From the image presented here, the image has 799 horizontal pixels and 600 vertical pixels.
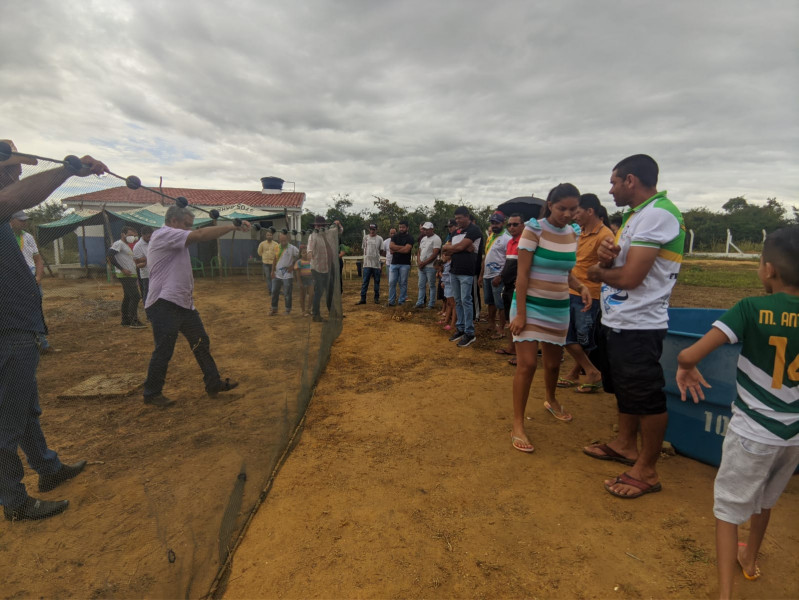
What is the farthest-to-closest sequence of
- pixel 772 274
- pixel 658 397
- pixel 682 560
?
pixel 658 397
pixel 682 560
pixel 772 274

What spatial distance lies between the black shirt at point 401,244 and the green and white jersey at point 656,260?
5713mm

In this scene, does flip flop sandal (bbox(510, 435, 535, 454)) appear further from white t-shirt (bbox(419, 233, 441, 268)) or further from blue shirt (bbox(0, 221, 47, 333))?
white t-shirt (bbox(419, 233, 441, 268))

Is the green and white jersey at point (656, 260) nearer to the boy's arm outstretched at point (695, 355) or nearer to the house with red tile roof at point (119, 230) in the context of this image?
the boy's arm outstretched at point (695, 355)

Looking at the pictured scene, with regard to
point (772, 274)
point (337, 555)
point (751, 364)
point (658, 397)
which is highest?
point (772, 274)

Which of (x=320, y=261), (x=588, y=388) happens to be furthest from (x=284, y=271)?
(x=588, y=388)

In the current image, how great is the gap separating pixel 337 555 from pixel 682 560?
1601 millimetres

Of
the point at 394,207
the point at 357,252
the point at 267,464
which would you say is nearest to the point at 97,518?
the point at 267,464

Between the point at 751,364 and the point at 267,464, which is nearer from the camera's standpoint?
the point at 751,364

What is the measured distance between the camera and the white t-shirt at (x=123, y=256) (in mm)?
3361

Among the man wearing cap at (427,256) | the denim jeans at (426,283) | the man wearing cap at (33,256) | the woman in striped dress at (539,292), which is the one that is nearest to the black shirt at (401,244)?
the man wearing cap at (427,256)

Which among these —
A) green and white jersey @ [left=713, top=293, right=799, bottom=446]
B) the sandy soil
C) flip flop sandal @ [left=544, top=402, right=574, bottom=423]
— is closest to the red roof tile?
the sandy soil

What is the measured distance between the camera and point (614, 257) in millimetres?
2273

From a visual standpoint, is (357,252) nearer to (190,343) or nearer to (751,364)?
(190,343)

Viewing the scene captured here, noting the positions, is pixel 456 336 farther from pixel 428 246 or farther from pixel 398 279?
pixel 398 279
